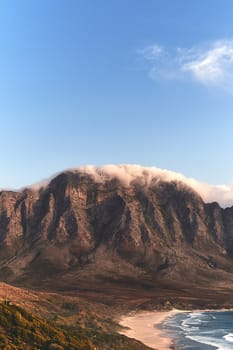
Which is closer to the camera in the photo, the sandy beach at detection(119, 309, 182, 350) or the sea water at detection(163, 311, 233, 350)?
the sea water at detection(163, 311, 233, 350)

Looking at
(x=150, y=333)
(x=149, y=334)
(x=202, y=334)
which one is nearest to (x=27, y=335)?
(x=149, y=334)

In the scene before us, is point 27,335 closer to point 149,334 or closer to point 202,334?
point 149,334

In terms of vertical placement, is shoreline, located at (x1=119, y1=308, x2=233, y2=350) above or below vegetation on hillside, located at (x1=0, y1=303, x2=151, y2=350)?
below

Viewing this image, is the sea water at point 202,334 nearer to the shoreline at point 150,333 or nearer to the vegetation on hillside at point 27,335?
the shoreline at point 150,333

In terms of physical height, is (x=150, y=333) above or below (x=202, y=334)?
above

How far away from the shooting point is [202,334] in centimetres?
12400

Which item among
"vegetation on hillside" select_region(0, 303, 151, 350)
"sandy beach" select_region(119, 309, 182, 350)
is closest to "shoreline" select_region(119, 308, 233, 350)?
"sandy beach" select_region(119, 309, 182, 350)

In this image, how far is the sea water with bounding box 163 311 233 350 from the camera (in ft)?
338

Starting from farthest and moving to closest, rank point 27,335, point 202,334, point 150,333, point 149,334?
1. point 202,334
2. point 150,333
3. point 149,334
4. point 27,335

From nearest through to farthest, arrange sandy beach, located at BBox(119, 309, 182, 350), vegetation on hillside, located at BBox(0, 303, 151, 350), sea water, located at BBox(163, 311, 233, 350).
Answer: vegetation on hillside, located at BBox(0, 303, 151, 350), sea water, located at BBox(163, 311, 233, 350), sandy beach, located at BBox(119, 309, 182, 350)

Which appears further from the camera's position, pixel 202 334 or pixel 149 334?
pixel 202 334

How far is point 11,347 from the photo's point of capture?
53594 mm

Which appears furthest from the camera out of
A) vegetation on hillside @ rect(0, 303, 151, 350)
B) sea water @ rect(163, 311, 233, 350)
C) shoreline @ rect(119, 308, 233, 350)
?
shoreline @ rect(119, 308, 233, 350)

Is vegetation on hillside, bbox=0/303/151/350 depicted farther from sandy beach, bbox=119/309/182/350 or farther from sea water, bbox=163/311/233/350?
sea water, bbox=163/311/233/350
